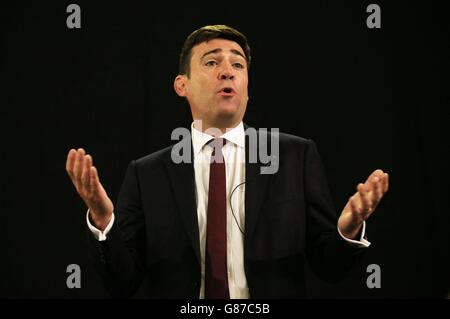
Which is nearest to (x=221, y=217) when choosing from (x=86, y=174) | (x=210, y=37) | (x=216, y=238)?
(x=216, y=238)

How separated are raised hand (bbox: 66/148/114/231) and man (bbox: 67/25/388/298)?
0.01 meters

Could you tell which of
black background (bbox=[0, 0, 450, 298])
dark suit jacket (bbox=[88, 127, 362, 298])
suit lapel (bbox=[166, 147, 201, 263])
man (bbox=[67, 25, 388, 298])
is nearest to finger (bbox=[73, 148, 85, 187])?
man (bbox=[67, 25, 388, 298])

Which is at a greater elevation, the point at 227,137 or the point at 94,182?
the point at 227,137

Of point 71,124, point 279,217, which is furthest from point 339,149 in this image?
point 71,124

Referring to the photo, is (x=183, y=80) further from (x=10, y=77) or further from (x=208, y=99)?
(x=10, y=77)

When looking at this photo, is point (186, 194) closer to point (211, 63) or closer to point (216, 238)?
point (216, 238)

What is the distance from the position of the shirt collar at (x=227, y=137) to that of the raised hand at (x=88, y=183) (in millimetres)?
487

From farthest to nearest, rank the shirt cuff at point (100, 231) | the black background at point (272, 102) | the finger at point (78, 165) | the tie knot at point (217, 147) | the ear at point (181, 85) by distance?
the black background at point (272, 102)
the ear at point (181, 85)
the tie knot at point (217, 147)
the shirt cuff at point (100, 231)
the finger at point (78, 165)

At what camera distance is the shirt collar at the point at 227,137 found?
2047mm

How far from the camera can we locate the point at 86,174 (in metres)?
1.60

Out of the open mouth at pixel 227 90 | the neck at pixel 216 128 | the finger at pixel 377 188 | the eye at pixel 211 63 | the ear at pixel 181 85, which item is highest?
the eye at pixel 211 63

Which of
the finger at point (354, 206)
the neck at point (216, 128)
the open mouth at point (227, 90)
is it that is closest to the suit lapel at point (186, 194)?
the neck at point (216, 128)

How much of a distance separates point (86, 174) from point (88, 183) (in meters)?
0.03

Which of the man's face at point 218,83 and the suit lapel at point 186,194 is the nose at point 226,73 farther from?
the suit lapel at point 186,194
